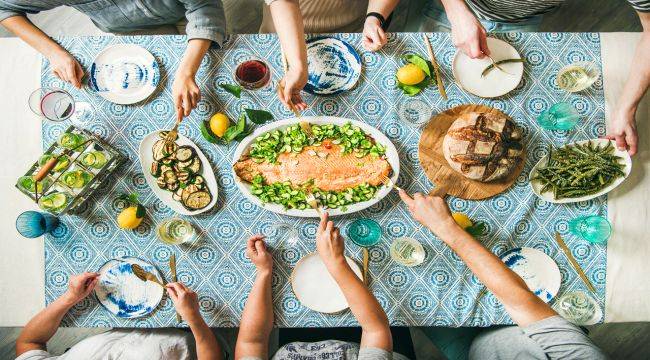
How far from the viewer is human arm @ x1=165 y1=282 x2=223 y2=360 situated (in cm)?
207

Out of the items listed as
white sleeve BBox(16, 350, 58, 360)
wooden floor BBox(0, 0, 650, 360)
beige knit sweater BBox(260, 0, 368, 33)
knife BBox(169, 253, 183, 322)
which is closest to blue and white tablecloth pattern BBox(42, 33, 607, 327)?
knife BBox(169, 253, 183, 322)

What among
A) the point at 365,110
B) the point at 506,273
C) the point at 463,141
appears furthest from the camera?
the point at 365,110

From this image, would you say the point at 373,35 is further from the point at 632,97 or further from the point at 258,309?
the point at 258,309

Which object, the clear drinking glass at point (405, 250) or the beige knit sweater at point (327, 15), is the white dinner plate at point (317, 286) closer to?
the clear drinking glass at point (405, 250)

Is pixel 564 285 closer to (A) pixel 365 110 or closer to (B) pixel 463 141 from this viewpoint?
(B) pixel 463 141

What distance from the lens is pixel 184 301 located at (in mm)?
2068

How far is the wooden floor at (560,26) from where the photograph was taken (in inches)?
126

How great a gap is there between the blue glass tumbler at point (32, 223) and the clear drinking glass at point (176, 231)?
51 cm

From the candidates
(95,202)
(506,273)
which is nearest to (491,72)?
(506,273)

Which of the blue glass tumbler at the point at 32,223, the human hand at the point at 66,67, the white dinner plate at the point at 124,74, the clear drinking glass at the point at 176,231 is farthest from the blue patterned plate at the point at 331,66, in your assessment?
the blue glass tumbler at the point at 32,223

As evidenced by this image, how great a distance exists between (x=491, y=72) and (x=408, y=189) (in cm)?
70

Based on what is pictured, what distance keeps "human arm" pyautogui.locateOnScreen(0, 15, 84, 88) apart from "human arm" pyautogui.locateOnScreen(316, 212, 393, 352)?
1.35 meters

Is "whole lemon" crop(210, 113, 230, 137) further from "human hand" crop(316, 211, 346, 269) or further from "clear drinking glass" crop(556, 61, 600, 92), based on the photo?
"clear drinking glass" crop(556, 61, 600, 92)

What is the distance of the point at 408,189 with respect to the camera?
87.4 inches
